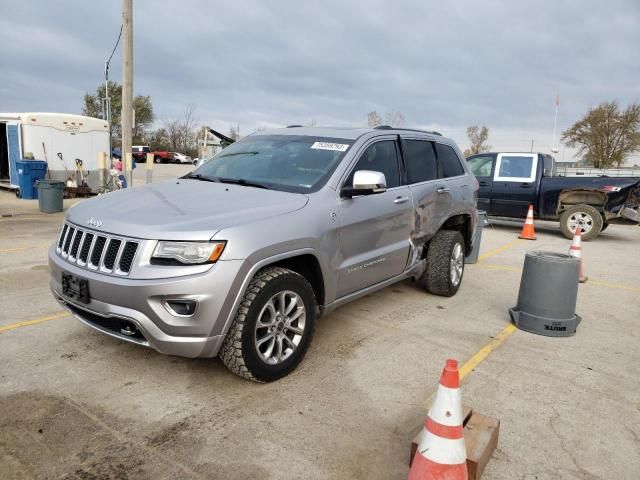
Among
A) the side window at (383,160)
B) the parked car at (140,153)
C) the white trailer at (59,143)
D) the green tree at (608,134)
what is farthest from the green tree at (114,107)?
the side window at (383,160)

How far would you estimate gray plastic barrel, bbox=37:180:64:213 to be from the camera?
1226 cm

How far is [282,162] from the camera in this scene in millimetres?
4340

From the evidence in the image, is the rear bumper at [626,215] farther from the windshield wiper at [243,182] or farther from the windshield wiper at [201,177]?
the windshield wiper at [201,177]

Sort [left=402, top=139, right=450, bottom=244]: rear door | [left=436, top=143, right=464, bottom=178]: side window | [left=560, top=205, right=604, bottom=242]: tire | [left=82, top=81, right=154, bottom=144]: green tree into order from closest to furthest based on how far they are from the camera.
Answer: [left=402, top=139, right=450, bottom=244]: rear door, [left=436, top=143, right=464, bottom=178]: side window, [left=560, top=205, right=604, bottom=242]: tire, [left=82, top=81, right=154, bottom=144]: green tree

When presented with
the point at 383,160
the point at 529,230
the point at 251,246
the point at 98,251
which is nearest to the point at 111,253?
the point at 98,251


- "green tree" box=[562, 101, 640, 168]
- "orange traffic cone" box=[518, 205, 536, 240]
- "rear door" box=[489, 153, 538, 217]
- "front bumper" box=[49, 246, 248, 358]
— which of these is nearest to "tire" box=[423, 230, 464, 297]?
"front bumper" box=[49, 246, 248, 358]

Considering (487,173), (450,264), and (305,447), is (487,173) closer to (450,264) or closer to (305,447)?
(450,264)

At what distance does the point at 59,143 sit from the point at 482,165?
12.4 m

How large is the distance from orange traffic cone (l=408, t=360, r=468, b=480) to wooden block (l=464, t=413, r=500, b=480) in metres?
0.29

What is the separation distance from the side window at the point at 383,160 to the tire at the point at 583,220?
25.2 feet

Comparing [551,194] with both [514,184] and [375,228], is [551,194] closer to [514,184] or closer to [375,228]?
[514,184]

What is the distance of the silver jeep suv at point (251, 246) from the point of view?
9.93 ft

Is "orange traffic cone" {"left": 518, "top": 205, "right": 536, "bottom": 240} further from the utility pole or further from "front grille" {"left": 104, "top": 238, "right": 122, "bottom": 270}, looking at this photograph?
"front grille" {"left": 104, "top": 238, "right": 122, "bottom": 270}

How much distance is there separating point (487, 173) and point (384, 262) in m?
Result: 8.67
